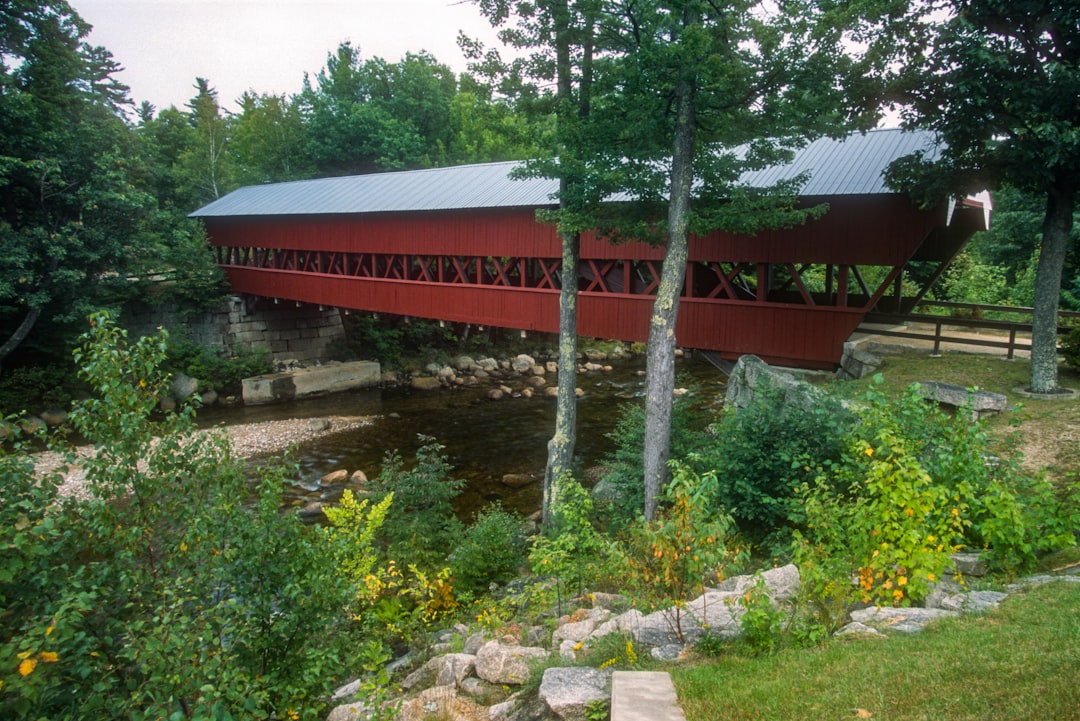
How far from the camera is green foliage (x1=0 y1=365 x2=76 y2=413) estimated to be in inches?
706

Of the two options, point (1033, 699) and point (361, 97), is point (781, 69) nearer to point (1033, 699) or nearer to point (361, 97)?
point (1033, 699)

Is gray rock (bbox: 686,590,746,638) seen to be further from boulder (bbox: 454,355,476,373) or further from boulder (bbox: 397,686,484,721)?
boulder (bbox: 454,355,476,373)

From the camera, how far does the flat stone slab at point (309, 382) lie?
21141mm

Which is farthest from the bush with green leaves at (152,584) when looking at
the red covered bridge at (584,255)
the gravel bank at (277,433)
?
the gravel bank at (277,433)

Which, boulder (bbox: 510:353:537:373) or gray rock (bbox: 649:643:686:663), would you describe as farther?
boulder (bbox: 510:353:537:373)

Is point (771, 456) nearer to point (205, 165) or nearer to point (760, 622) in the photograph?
point (760, 622)

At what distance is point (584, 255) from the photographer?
13359 millimetres

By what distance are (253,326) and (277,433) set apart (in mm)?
7909

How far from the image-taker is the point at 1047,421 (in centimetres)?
789

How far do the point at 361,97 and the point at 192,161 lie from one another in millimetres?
10956

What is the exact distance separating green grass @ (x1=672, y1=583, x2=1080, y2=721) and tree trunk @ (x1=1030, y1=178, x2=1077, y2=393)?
593cm

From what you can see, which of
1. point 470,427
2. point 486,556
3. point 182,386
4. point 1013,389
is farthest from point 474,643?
point 182,386

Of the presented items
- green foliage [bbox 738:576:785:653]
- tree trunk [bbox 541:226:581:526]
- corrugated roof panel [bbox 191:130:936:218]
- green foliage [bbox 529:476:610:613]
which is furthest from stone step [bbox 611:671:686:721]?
corrugated roof panel [bbox 191:130:936:218]

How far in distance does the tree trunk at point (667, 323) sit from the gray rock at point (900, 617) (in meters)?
4.10
